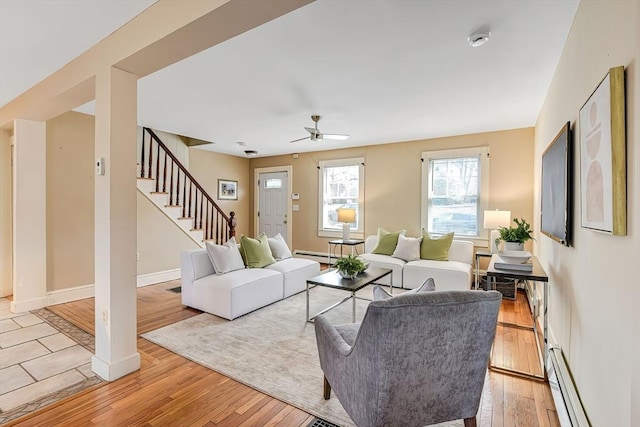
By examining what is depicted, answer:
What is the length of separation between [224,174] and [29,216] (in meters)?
3.73

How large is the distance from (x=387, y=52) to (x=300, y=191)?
4716mm

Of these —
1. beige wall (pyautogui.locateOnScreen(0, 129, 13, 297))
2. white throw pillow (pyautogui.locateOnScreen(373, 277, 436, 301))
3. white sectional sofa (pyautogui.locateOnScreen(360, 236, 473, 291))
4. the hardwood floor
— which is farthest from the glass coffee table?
beige wall (pyautogui.locateOnScreen(0, 129, 13, 297))

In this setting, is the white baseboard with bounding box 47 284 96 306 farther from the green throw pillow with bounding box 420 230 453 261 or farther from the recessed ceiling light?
the recessed ceiling light

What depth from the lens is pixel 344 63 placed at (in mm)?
2652

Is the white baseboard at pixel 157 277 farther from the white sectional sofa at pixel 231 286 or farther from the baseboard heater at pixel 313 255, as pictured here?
the baseboard heater at pixel 313 255

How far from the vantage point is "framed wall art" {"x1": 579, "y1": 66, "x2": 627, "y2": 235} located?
120 centimetres

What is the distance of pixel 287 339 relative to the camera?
9.66ft

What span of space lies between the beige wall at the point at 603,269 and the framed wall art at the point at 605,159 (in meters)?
0.02

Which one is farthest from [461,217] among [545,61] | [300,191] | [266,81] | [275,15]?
[275,15]

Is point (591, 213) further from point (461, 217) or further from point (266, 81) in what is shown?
point (461, 217)

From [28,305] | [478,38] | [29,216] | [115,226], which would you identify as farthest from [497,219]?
[28,305]

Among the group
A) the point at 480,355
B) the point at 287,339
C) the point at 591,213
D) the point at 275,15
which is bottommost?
the point at 287,339

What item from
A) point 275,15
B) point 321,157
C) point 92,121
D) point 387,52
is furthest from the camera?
point 321,157

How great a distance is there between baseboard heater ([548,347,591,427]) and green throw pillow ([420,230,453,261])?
250cm
